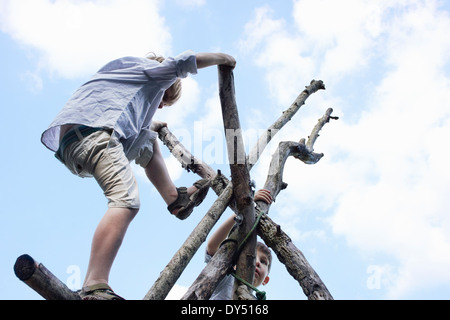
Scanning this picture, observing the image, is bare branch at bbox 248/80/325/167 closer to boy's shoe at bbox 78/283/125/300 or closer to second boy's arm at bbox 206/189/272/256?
second boy's arm at bbox 206/189/272/256

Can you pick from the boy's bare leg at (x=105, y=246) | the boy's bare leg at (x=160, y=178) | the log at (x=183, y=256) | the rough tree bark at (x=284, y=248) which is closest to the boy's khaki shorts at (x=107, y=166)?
the boy's bare leg at (x=105, y=246)

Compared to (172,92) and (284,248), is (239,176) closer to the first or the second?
(284,248)

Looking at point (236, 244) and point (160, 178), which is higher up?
point (160, 178)

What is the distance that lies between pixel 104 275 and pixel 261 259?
1.66m

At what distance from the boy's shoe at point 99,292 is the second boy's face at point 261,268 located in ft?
5.15

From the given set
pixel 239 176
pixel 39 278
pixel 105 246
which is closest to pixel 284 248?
pixel 239 176

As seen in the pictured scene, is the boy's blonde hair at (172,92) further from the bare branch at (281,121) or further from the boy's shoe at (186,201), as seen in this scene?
the bare branch at (281,121)

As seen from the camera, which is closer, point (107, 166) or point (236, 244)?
point (107, 166)

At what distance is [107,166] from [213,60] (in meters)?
0.92

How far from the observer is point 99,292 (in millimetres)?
1927

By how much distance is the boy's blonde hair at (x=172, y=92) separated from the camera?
120 inches

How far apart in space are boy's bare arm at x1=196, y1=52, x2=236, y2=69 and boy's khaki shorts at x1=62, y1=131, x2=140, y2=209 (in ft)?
2.33
